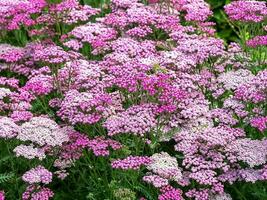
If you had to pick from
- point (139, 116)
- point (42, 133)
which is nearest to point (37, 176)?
point (42, 133)

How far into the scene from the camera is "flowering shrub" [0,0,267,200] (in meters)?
4.38

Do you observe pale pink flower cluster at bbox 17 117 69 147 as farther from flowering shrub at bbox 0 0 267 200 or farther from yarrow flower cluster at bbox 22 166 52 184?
yarrow flower cluster at bbox 22 166 52 184

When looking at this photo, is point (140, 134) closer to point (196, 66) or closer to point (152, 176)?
point (152, 176)

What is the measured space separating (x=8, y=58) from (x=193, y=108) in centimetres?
201

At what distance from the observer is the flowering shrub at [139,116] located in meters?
4.38

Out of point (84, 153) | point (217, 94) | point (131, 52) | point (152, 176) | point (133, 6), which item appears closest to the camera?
point (152, 176)

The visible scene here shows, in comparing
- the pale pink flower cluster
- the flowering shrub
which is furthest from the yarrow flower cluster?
the pale pink flower cluster

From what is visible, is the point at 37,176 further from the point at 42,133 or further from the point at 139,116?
the point at 139,116

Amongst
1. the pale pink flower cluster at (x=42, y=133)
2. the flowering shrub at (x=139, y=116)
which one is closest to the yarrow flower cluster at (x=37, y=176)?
the flowering shrub at (x=139, y=116)

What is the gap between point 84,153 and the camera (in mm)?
4648

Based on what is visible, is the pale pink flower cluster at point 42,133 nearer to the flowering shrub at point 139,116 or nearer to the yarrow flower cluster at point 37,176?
the flowering shrub at point 139,116

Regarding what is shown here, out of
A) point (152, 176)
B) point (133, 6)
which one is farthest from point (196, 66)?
point (152, 176)

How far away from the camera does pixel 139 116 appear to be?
450cm

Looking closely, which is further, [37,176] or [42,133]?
[42,133]
